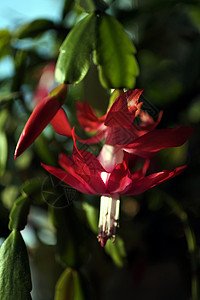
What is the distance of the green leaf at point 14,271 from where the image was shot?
0.53 metres

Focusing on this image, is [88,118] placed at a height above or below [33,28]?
below

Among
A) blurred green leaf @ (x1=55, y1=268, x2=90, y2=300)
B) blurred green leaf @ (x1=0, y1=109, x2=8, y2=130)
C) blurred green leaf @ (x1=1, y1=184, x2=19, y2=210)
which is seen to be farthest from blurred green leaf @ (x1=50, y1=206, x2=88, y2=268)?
blurred green leaf @ (x1=1, y1=184, x2=19, y2=210)

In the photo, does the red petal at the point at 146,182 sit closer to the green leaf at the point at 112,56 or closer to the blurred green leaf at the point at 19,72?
the green leaf at the point at 112,56

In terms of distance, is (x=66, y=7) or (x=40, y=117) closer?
(x=40, y=117)

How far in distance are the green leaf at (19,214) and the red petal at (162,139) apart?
8.5 inches

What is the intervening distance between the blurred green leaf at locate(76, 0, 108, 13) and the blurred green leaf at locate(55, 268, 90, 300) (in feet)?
1.54

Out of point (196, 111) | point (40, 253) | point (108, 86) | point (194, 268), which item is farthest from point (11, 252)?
point (196, 111)

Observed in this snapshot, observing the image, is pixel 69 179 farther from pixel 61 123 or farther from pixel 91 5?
pixel 91 5

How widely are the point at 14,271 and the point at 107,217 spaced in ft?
0.51

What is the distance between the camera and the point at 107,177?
0.49m

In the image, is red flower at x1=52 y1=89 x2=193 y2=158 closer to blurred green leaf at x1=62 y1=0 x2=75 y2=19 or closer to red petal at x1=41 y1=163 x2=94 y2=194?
red petal at x1=41 y1=163 x2=94 y2=194

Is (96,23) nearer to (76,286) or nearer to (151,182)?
(151,182)

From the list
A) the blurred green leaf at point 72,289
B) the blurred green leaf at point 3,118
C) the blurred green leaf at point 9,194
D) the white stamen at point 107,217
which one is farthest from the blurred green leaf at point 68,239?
the blurred green leaf at point 9,194

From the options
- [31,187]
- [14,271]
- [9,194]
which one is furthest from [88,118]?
[9,194]
